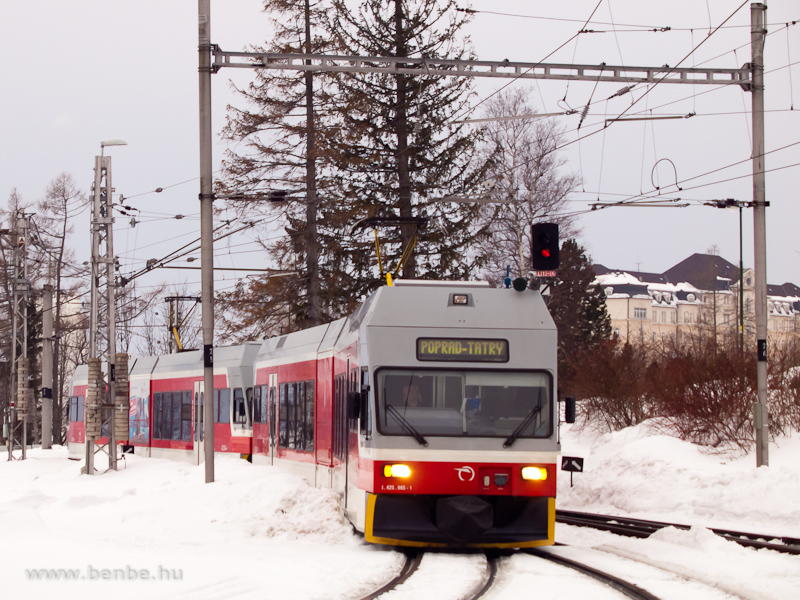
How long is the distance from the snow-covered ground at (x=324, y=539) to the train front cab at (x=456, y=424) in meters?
0.47

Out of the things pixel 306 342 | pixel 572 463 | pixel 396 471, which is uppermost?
pixel 306 342

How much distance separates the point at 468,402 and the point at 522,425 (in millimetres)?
661

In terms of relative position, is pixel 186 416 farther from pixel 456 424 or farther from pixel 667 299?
pixel 667 299

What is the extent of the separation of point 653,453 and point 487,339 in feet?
28.4

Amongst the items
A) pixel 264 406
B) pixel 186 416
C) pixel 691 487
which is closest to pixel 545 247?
pixel 691 487

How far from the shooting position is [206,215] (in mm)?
17062

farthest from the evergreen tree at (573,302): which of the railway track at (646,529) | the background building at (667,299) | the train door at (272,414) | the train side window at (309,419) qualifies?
the background building at (667,299)

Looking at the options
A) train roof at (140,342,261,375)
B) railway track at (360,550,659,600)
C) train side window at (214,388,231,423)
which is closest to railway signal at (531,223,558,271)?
railway track at (360,550,659,600)

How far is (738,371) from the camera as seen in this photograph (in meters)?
20.2

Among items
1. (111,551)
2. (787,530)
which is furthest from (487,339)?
(787,530)

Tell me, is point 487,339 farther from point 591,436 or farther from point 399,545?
point 591,436

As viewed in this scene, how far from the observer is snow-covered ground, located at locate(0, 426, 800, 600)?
8.66 meters

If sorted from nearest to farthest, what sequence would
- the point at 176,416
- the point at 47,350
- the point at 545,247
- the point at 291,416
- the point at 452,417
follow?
the point at 452,417 → the point at 545,247 → the point at 291,416 → the point at 176,416 → the point at 47,350

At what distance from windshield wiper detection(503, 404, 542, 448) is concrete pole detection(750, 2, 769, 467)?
23.6ft
